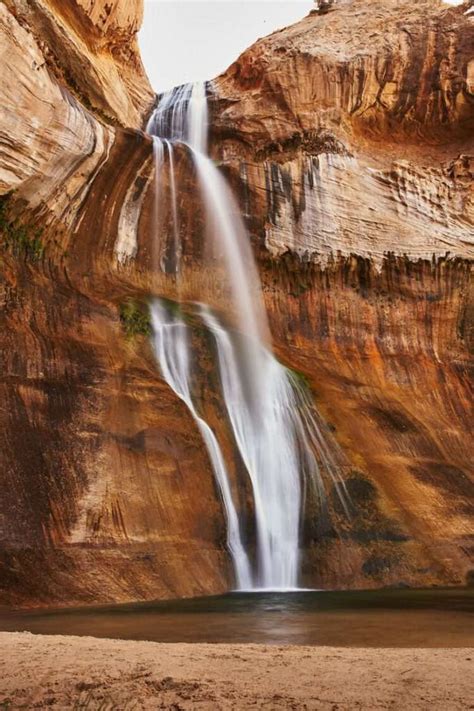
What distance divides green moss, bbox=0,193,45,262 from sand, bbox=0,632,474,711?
10885 mm

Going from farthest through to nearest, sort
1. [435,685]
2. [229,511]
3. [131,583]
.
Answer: [229,511] < [131,583] < [435,685]

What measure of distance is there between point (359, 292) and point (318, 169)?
11.9 ft

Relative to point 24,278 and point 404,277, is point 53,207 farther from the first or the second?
point 404,277

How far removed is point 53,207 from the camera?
16.8 metres

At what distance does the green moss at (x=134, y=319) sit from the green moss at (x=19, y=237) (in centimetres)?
223

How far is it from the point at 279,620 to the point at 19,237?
10.4m

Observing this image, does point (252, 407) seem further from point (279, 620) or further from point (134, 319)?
point (279, 620)

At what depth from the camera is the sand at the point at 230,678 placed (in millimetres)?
4832

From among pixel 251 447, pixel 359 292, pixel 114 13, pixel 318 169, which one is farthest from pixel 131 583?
pixel 114 13

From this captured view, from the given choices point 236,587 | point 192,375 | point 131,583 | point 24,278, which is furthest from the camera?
point 192,375

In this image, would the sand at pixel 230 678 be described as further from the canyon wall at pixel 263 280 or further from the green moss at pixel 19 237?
the green moss at pixel 19 237

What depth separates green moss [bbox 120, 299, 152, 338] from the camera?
16750 millimetres

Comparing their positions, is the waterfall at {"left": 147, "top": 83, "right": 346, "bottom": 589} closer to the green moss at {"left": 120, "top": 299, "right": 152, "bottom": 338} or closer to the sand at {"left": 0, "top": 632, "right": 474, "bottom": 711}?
the green moss at {"left": 120, "top": 299, "right": 152, "bottom": 338}

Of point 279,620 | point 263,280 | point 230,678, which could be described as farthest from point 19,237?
point 230,678
